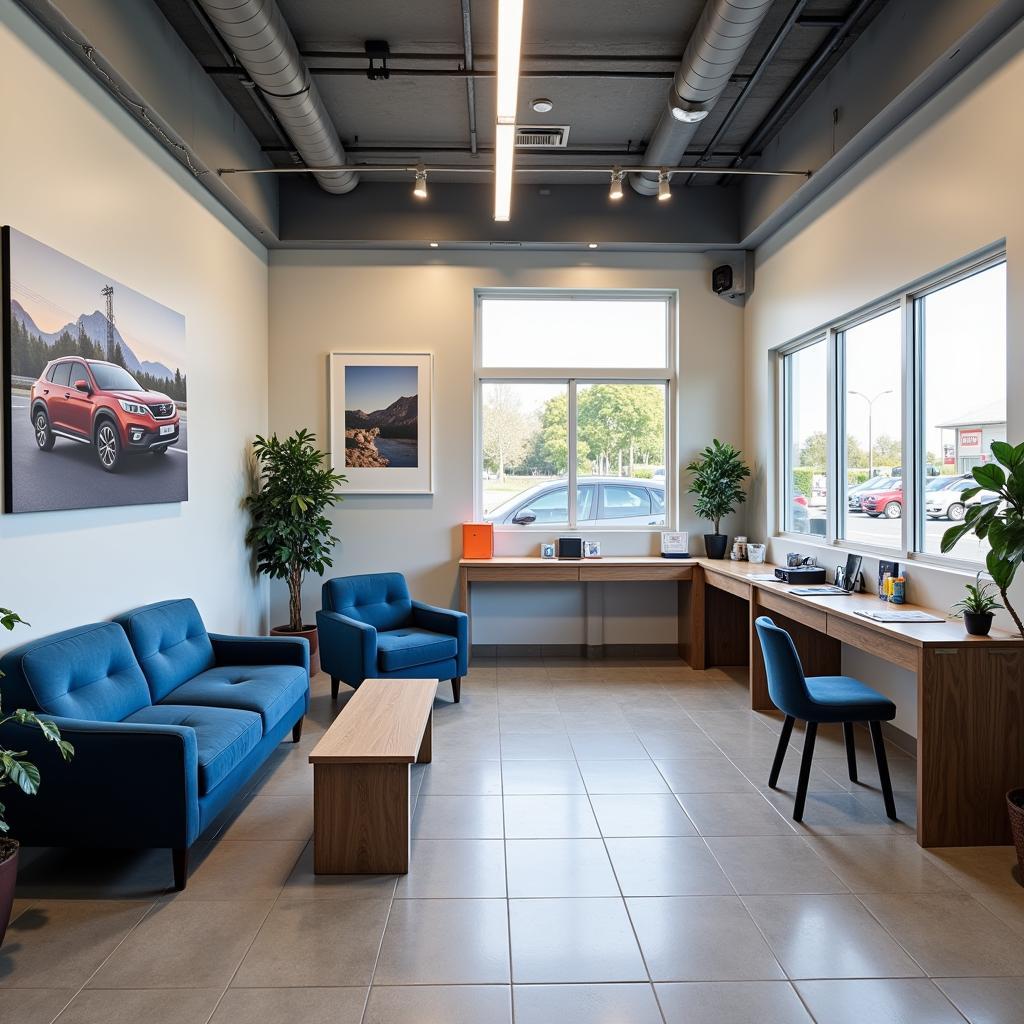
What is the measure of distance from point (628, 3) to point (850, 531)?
11.3 feet

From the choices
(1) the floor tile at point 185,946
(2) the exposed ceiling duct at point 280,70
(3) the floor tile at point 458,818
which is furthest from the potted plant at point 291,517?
(1) the floor tile at point 185,946

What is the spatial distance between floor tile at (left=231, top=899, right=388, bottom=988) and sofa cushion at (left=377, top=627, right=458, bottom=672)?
235 centimetres

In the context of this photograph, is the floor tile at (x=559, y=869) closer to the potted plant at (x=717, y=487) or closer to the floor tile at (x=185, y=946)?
the floor tile at (x=185, y=946)

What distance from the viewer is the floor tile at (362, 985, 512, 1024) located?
86.7 inches

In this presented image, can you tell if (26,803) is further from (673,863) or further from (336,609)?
(336,609)

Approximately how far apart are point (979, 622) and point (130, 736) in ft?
11.2

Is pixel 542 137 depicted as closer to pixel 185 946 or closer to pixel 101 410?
pixel 101 410

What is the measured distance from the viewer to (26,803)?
2838 mm

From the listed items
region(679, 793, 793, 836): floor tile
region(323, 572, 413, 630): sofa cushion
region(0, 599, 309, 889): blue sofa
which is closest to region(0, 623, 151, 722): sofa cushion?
region(0, 599, 309, 889): blue sofa

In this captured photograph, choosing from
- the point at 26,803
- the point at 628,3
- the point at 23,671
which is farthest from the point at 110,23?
the point at 26,803

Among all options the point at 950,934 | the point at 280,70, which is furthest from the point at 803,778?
the point at 280,70

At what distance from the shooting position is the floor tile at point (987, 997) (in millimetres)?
2207

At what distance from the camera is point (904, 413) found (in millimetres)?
4520

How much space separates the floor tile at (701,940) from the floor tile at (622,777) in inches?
41.4
